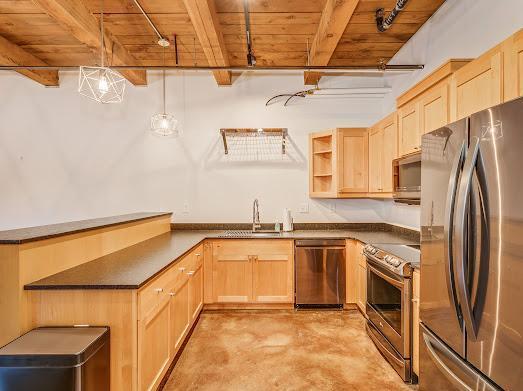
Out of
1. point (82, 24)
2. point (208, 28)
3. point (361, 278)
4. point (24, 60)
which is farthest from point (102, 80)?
point (361, 278)

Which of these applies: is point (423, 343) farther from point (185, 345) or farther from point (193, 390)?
point (185, 345)

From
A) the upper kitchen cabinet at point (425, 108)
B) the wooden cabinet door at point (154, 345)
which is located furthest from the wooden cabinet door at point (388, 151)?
the wooden cabinet door at point (154, 345)

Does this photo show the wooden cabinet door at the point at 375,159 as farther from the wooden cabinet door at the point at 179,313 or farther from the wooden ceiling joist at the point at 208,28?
the wooden cabinet door at the point at 179,313

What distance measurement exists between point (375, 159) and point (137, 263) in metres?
2.75

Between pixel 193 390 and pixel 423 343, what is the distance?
1561 mm

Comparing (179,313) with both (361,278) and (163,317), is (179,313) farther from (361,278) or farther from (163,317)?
(361,278)

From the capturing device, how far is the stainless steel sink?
11.6 ft

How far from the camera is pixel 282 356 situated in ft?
8.43

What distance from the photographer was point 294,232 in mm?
3863

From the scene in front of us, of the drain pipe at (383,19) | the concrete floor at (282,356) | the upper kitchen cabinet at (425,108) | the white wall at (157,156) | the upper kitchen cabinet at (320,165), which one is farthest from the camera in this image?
the white wall at (157,156)

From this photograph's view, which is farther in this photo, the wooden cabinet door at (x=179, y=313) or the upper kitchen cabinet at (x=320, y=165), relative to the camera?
the upper kitchen cabinet at (x=320, y=165)

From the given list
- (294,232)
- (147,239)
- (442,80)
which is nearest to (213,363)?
(147,239)

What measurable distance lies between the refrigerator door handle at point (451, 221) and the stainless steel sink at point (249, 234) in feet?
7.32

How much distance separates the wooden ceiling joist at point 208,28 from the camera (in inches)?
92.7
